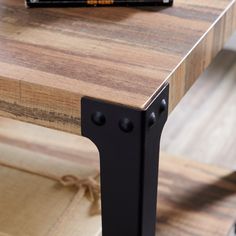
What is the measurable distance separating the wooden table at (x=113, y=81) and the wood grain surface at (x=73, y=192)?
0.23 m

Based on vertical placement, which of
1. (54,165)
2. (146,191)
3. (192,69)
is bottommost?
(54,165)

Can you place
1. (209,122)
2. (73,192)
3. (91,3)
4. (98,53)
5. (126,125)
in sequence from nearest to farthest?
(126,125) < (98,53) < (91,3) < (73,192) < (209,122)

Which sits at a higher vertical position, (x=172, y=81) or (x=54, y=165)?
(x=172, y=81)

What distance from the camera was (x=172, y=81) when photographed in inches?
27.2

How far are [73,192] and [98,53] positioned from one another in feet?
1.13

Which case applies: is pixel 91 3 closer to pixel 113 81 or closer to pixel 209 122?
pixel 113 81

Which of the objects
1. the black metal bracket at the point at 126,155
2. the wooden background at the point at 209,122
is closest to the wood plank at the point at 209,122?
the wooden background at the point at 209,122

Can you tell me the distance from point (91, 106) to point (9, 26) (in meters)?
0.23

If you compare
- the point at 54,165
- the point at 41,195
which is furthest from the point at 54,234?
the point at 54,165

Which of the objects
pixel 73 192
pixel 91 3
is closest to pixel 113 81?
pixel 91 3

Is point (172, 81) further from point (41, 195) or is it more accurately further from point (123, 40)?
point (41, 195)

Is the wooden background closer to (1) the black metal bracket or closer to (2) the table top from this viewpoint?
(2) the table top

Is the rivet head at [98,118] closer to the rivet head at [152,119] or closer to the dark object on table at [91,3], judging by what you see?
the rivet head at [152,119]

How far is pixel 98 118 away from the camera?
0.64 metres
